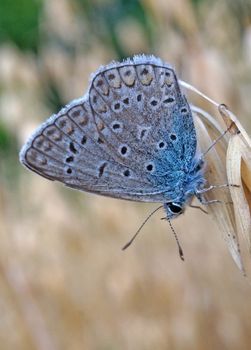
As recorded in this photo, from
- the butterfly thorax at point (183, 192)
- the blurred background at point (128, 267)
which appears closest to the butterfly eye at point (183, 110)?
the butterfly thorax at point (183, 192)

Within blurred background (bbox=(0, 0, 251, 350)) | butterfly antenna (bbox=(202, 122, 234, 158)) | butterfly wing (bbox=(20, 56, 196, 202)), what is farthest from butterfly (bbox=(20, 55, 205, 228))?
blurred background (bbox=(0, 0, 251, 350))

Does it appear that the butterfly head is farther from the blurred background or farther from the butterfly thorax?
the blurred background

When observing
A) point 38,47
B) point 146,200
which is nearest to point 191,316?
point 146,200

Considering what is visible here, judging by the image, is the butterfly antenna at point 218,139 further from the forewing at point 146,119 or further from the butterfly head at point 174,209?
the butterfly head at point 174,209

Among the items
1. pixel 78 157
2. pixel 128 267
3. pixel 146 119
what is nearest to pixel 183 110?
pixel 146 119

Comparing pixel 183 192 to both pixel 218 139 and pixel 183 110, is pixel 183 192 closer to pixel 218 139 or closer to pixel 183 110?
pixel 183 110

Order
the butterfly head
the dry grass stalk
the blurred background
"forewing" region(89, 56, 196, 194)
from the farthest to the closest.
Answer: the blurred background
the butterfly head
"forewing" region(89, 56, 196, 194)
the dry grass stalk

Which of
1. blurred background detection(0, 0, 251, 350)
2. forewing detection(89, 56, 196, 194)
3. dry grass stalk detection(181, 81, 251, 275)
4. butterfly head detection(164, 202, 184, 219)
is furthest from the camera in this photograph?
blurred background detection(0, 0, 251, 350)
